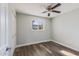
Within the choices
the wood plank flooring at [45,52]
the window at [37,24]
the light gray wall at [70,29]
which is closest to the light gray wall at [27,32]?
the window at [37,24]

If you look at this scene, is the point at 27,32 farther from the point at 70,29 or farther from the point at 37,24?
the point at 70,29

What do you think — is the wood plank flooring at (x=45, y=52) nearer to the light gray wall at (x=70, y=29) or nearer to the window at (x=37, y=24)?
the light gray wall at (x=70, y=29)

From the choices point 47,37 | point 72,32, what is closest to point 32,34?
point 47,37

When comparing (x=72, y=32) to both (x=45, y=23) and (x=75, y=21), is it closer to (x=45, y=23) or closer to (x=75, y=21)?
(x=75, y=21)

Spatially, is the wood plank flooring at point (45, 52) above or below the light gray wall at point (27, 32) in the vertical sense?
below

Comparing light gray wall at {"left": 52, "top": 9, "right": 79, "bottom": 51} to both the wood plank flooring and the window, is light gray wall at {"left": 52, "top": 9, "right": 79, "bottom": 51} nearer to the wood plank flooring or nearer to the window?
Answer: the wood plank flooring

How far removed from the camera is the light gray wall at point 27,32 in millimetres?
4156

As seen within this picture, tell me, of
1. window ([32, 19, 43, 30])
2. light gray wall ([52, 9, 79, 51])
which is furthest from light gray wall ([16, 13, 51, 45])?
light gray wall ([52, 9, 79, 51])

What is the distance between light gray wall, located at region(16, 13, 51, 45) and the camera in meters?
4.16

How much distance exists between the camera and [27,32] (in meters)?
4.57

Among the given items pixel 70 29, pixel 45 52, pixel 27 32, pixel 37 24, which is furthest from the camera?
pixel 37 24

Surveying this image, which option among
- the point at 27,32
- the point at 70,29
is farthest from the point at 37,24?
the point at 70,29

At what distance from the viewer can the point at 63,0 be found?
0.58m

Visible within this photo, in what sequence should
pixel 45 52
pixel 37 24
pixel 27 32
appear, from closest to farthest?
pixel 45 52 < pixel 27 32 < pixel 37 24
